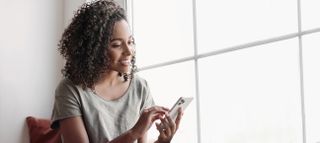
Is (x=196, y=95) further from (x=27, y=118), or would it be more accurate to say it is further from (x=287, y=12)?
(x=27, y=118)

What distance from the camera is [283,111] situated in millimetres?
1407

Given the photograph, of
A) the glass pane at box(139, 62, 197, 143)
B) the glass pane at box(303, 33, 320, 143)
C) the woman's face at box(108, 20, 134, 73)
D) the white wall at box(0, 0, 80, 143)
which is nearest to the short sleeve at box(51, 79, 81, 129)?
the woman's face at box(108, 20, 134, 73)

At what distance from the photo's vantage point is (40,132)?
193cm

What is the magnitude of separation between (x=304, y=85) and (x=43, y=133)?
98 centimetres

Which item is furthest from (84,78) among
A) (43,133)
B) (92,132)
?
(43,133)

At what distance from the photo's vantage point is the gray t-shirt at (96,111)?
4.81 feet

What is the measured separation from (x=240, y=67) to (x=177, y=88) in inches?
11.4

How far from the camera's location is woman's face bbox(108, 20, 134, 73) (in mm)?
1443

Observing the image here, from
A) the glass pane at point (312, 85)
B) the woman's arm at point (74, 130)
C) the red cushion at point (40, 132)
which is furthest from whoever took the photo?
the red cushion at point (40, 132)

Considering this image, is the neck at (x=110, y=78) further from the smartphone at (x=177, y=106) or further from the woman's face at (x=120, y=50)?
the smartphone at (x=177, y=106)

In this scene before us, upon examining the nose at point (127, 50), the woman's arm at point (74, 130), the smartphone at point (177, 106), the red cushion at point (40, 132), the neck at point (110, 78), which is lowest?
the red cushion at point (40, 132)

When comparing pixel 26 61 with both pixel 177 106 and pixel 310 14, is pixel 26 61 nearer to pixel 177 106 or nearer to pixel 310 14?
pixel 177 106

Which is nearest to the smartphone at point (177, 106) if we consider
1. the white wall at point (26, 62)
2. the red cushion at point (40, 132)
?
the red cushion at point (40, 132)

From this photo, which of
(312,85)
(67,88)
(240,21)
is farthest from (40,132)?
(312,85)
